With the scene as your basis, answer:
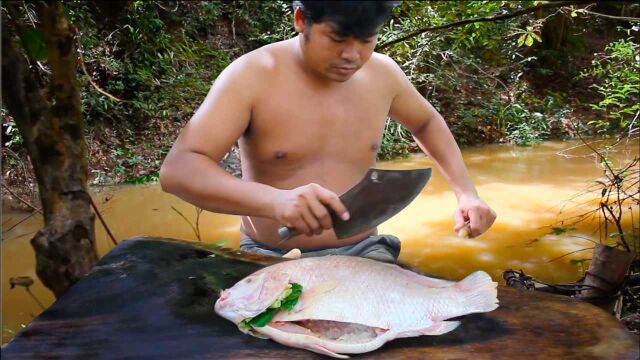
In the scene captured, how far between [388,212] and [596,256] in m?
0.75

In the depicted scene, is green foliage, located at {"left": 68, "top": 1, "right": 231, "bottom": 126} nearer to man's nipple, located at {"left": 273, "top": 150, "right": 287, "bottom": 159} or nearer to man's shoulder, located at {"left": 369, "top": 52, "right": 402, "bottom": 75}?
man's shoulder, located at {"left": 369, "top": 52, "right": 402, "bottom": 75}

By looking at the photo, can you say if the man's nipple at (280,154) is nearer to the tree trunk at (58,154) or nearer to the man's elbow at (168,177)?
the man's elbow at (168,177)

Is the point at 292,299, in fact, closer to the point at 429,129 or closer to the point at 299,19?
the point at 299,19

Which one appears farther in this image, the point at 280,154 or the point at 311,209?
the point at 280,154

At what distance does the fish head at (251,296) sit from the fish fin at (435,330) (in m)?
0.26

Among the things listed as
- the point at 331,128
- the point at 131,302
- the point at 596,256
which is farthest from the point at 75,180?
the point at 596,256

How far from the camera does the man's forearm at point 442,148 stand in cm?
200

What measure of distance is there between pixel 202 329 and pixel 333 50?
32.2 inches

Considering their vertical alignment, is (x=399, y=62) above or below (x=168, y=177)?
below

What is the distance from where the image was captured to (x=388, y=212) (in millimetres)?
1500

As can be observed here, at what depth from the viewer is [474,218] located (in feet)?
5.53

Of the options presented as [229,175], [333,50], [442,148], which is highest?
[333,50]

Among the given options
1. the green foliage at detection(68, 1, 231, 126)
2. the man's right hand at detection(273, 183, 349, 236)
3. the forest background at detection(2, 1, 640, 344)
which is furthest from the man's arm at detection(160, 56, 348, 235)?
the green foliage at detection(68, 1, 231, 126)

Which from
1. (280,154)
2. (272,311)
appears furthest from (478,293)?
(280,154)
